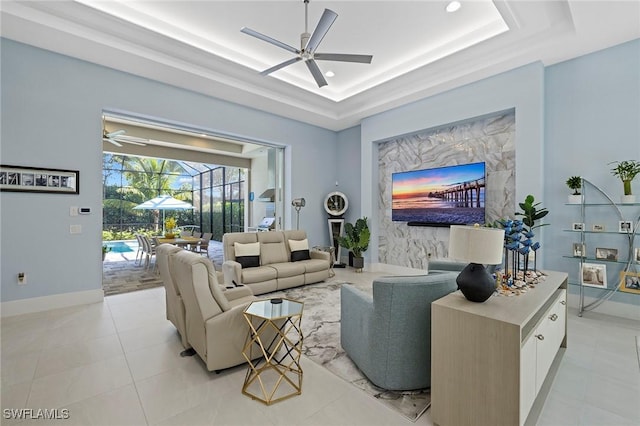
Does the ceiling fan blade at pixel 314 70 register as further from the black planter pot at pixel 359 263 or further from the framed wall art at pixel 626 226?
the framed wall art at pixel 626 226

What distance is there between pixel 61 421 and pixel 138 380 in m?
0.49

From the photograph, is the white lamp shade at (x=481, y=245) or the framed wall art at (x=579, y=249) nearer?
the white lamp shade at (x=481, y=245)

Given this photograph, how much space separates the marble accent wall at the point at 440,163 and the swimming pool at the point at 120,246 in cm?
825

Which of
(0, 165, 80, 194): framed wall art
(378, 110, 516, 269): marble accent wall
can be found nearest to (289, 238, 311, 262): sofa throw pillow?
(378, 110, 516, 269): marble accent wall

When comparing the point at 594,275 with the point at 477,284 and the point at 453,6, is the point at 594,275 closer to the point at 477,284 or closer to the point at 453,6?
the point at 477,284

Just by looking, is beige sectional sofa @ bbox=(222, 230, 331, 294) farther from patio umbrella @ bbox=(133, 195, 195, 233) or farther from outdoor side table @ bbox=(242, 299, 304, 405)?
patio umbrella @ bbox=(133, 195, 195, 233)

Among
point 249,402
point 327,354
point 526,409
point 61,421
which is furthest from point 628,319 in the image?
point 61,421

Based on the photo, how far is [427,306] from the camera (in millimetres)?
2041

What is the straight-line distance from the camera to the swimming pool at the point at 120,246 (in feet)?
30.5

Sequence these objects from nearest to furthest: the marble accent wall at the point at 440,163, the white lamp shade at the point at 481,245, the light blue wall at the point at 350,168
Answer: the white lamp shade at the point at 481,245
the marble accent wall at the point at 440,163
the light blue wall at the point at 350,168

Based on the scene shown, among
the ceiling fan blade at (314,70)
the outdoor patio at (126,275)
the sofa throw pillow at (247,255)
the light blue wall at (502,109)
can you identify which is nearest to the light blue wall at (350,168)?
the light blue wall at (502,109)

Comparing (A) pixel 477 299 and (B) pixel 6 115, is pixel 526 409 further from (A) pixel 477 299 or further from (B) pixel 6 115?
(B) pixel 6 115

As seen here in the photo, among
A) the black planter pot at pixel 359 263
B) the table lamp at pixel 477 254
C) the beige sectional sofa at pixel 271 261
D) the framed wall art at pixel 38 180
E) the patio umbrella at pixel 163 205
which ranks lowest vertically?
the black planter pot at pixel 359 263

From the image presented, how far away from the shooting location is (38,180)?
3.85 meters
